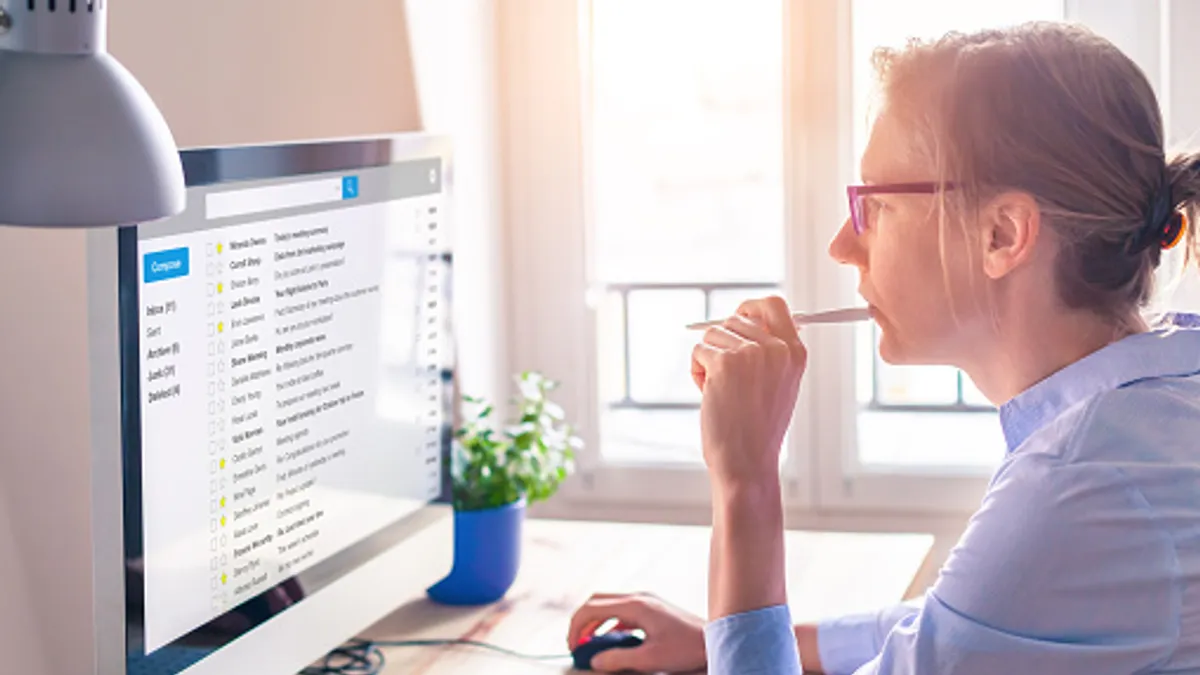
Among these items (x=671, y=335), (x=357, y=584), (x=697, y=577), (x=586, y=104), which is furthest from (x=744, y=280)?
(x=357, y=584)

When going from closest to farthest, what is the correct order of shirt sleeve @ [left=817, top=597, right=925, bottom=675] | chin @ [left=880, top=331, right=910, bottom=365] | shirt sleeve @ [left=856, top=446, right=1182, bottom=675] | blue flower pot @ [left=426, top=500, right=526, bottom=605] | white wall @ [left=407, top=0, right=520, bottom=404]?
shirt sleeve @ [left=856, top=446, right=1182, bottom=675] < chin @ [left=880, top=331, right=910, bottom=365] < shirt sleeve @ [left=817, top=597, right=925, bottom=675] < blue flower pot @ [left=426, top=500, right=526, bottom=605] < white wall @ [left=407, top=0, right=520, bottom=404]

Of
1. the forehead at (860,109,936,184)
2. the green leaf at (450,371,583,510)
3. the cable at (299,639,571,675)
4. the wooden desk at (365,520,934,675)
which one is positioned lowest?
the cable at (299,639,571,675)

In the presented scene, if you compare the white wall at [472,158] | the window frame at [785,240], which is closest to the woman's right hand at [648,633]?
the white wall at [472,158]

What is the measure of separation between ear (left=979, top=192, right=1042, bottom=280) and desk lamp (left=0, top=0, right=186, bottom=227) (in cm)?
60

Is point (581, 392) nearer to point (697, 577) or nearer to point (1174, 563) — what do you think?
point (697, 577)

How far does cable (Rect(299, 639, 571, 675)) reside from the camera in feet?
4.99

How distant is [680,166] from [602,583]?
3.74ft

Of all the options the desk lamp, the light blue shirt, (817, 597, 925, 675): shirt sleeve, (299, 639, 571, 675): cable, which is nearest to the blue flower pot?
(299, 639, 571, 675): cable

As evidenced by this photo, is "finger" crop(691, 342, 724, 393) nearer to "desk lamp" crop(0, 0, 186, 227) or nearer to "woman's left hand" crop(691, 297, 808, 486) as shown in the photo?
"woman's left hand" crop(691, 297, 808, 486)

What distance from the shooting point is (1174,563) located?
0.99 metres

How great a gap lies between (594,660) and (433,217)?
51cm

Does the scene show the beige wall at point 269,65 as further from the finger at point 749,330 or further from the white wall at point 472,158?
the finger at point 749,330

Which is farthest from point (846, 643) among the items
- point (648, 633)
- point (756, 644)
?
point (756, 644)

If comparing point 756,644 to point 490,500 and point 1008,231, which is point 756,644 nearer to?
point 1008,231
